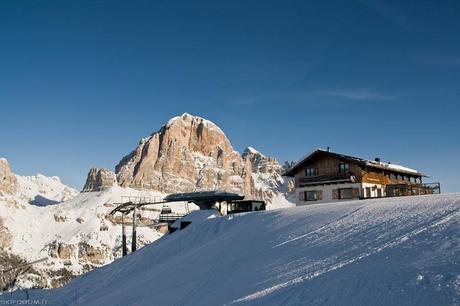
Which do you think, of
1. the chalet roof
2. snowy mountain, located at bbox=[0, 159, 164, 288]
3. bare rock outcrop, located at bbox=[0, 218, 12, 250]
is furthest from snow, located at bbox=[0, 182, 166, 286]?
the chalet roof

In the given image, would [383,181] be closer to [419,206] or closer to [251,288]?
[419,206]

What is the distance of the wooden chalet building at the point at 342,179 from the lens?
40469mm

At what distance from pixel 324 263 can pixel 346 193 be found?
2972 centimetres

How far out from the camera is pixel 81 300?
Answer: 2345 cm

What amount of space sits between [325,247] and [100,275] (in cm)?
1989

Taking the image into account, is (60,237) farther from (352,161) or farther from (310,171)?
(352,161)

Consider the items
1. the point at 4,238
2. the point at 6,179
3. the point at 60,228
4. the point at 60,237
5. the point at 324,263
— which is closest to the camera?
the point at 324,263

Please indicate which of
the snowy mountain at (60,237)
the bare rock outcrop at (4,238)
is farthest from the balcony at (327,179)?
the bare rock outcrop at (4,238)

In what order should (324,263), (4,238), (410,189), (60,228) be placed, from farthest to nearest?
(60,228)
(4,238)
(410,189)
(324,263)

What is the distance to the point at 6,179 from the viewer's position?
17275 cm

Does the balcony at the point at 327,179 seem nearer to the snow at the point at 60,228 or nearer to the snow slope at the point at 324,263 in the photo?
the snow slope at the point at 324,263

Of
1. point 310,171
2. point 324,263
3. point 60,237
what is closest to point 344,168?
point 310,171

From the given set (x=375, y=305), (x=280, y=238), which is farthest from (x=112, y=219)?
(x=375, y=305)

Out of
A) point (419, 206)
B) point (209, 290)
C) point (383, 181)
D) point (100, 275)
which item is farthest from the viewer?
point (383, 181)
